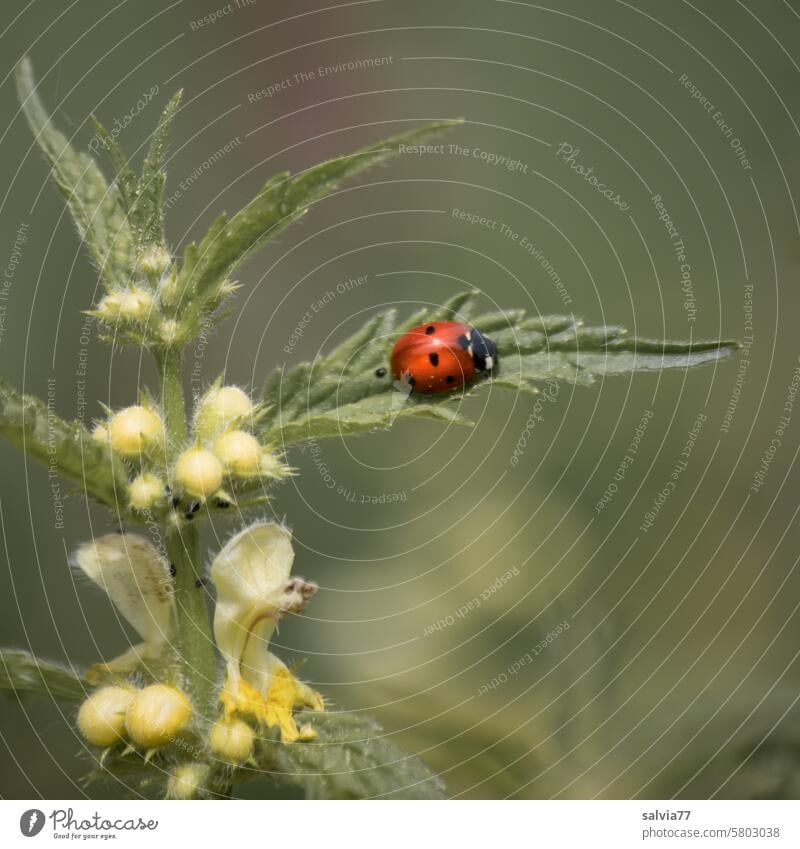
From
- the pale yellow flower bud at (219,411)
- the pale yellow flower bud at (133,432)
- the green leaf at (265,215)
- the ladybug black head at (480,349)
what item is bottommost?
the pale yellow flower bud at (133,432)

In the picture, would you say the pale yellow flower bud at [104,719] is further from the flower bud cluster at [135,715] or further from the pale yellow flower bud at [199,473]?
the pale yellow flower bud at [199,473]

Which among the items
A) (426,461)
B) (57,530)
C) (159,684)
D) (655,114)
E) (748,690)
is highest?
(655,114)

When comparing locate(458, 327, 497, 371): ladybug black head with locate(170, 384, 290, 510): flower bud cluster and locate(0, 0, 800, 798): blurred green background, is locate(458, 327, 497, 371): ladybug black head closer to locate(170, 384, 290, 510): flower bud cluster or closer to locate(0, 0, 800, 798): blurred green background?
locate(170, 384, 290, 510): flower bud cluster

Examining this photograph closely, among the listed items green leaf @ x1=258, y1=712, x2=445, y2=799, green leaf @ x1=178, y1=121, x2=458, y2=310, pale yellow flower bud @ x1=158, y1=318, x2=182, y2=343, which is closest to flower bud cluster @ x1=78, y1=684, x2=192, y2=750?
green leaf @ x1=258, y1=712, x2=445, y2=799

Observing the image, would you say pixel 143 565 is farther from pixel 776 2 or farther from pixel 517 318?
pixel 776 2

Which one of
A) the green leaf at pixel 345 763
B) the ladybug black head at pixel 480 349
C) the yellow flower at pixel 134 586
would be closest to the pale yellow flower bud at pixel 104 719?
the yellow flower at pixel 134 586
